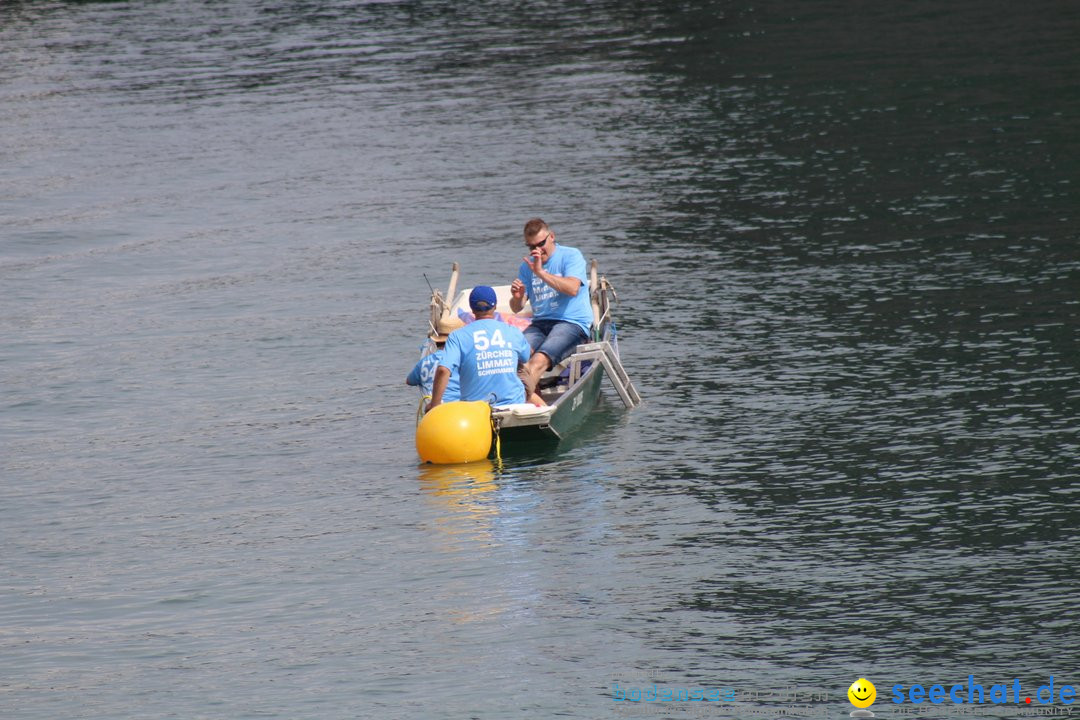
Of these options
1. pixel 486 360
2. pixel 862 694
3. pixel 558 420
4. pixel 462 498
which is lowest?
pixel 862 694

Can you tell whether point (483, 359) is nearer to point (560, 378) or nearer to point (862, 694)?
point (560, 378)

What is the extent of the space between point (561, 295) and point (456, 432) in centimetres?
328

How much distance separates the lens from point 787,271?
85.9 ft

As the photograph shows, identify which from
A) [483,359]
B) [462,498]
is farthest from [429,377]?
[462,498]

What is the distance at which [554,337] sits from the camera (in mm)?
19641

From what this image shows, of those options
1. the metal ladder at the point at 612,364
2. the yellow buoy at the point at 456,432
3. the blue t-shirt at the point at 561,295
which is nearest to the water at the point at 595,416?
the yellow buoy at the point at 456,432

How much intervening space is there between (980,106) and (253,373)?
22235 mm

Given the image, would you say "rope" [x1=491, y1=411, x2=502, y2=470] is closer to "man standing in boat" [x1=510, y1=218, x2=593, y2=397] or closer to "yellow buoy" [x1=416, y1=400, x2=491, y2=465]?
"yellow buoy" [x1=416, y1=400, x2=491, y2=465]

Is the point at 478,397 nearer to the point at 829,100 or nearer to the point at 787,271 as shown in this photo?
the point at 787,271

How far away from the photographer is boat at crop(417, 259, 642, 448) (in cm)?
1781

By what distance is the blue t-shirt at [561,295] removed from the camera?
19859mm

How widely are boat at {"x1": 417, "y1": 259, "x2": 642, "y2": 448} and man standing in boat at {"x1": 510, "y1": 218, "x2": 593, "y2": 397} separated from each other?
228mm

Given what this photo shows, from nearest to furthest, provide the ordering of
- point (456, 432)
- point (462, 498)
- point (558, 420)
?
point (462, 498) < point (456, 432) < point (558, 420)

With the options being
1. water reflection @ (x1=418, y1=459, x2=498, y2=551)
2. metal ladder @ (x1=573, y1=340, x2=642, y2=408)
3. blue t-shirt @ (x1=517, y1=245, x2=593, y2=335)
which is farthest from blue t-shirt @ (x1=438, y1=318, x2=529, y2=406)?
blue t-shirt @ (x1=517, y1=245, x2=593, y2=335)
